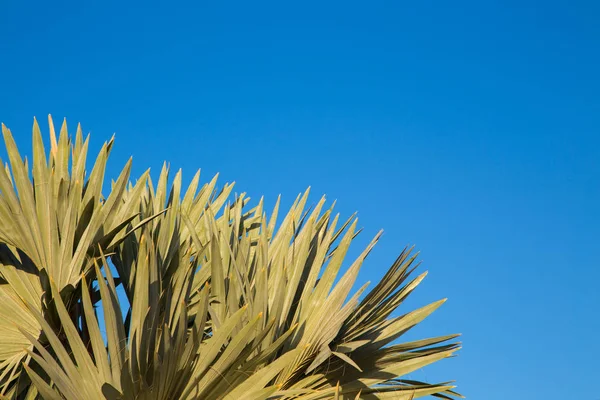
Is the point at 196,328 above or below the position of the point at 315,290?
below

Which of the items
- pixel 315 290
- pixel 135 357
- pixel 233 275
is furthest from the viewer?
pixel 315 290

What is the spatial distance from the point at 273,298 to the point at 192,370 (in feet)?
2.33

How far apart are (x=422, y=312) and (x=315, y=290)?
22.3 inches

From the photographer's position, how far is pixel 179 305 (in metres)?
2.86

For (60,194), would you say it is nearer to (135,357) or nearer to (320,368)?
(135,357)

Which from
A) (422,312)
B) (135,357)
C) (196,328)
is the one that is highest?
(422,312)

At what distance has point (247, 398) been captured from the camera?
261 centimetres

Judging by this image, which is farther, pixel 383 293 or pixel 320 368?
pixel 383 293

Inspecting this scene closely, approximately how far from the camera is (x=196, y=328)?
8.21 ft

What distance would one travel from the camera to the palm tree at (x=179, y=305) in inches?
100

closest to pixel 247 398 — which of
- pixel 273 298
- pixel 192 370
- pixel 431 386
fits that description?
pixel 192 370

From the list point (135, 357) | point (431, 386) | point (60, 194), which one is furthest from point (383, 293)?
point (60, 194)

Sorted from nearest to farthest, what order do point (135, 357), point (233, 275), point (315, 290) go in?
point (135, 357) < point (233, 275) < point (315, 290)

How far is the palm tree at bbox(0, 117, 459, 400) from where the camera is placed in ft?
8.34
